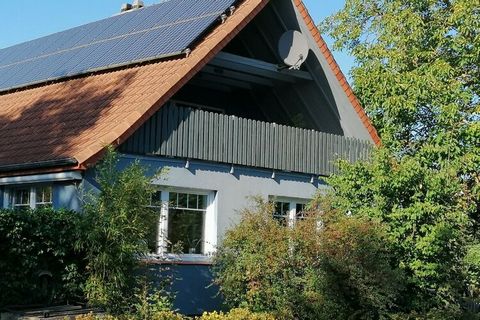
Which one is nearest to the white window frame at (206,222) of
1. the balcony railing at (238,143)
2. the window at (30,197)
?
the balcony railing at (238,143)

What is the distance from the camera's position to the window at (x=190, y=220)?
15.9 metres

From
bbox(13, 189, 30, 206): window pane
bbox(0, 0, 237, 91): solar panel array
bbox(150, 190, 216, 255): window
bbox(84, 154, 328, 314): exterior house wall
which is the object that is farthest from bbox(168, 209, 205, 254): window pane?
bbox(0, 0, 237, 91): solar panel array

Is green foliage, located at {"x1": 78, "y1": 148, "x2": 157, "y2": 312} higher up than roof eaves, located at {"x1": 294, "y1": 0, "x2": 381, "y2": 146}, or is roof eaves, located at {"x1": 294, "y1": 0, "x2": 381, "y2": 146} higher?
roof eaves, located at {"x1": 294, "y1": 0, "x2": 381, "y2": 146}

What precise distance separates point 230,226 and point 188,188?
1238 millimetres

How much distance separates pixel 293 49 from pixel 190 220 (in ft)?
16.2

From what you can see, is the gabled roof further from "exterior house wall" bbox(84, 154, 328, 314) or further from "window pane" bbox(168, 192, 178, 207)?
"window pane" bbox(168, 192, 178, 207)

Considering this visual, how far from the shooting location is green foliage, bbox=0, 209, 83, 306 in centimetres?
1184

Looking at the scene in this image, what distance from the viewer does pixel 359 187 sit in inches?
660

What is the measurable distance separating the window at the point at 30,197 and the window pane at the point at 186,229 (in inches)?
96.6

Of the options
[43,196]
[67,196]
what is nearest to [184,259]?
[67,196]

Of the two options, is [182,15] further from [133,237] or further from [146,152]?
[133,237]

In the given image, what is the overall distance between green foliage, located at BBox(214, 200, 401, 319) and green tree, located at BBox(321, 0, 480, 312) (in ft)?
4.91

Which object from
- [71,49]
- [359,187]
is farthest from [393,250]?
[71,49]

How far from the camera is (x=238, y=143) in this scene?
56.6ft
